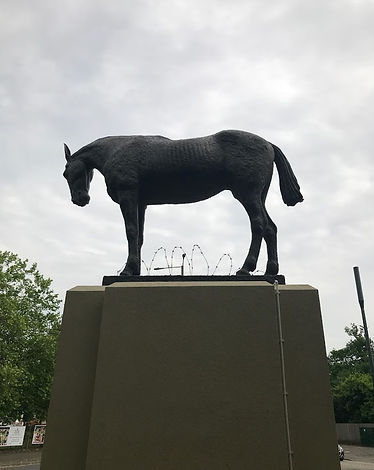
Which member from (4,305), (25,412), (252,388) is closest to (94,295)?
(252,388)

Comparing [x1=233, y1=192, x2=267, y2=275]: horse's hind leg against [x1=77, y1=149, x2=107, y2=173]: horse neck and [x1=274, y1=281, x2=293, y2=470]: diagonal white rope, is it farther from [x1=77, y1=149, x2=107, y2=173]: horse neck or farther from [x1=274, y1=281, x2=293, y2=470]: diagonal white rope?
[x1=77, y1=149, x2=107, y2=173]: horse neck

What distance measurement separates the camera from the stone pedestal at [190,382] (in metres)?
Answer: 4.16

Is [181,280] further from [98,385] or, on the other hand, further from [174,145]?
[174,145]

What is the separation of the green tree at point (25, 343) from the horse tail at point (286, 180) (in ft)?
62.8

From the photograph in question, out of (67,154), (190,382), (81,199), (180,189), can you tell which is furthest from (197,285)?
(67,154)

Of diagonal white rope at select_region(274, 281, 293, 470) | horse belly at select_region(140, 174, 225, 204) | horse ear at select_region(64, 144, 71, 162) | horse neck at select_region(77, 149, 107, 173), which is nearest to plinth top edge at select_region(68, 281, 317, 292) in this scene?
diagonal white rope at select_region(274, 281, 293, 470)

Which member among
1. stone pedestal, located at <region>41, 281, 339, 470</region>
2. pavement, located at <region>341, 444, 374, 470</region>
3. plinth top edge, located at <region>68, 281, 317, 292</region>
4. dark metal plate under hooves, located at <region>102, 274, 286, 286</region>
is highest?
dark metal plate under hooves, located at <region>102, 274, 286, 286</region>

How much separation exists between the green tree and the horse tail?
19.1 m

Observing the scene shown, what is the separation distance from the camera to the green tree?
22297 mm

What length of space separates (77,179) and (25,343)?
67.3 ft

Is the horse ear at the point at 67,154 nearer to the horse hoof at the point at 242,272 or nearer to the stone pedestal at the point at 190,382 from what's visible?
the stone pedestal at the point at 190,382

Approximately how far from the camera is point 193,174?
597 cm

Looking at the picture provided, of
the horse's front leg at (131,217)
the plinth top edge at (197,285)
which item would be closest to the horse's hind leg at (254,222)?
the plinth top edge at (197,285)

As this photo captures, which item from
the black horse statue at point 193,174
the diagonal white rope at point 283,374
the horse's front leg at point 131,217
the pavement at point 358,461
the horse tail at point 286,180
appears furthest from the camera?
the pavement at point 358,461
